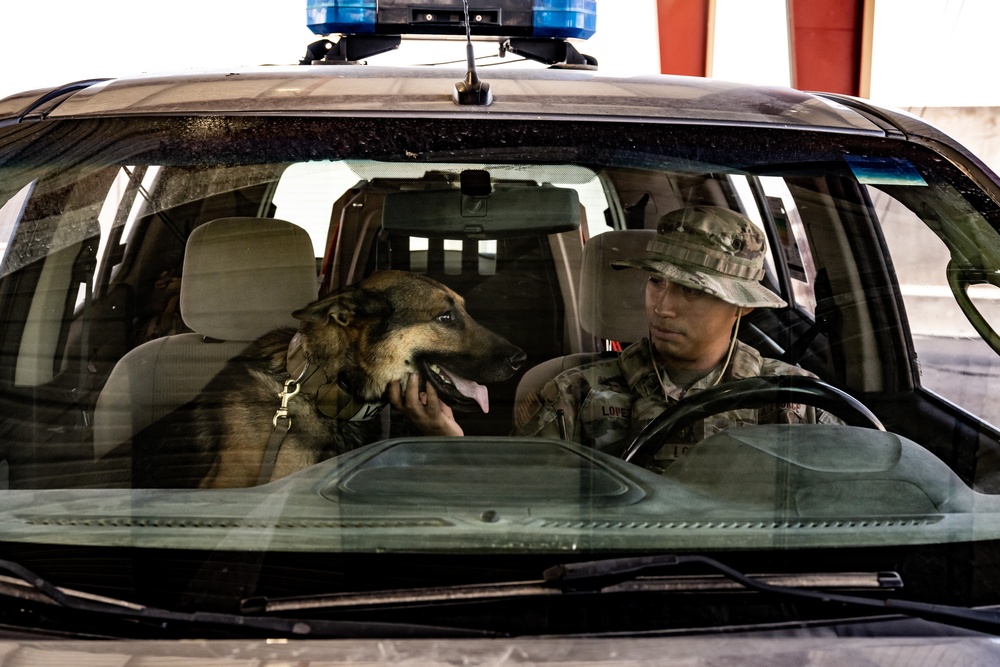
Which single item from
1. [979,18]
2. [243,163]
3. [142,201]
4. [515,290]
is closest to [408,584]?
[515,290]

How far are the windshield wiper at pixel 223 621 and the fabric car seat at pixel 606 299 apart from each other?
2.31ft

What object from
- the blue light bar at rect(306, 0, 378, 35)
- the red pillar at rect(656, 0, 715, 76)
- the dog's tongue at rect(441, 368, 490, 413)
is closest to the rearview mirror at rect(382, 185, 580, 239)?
the dog's tongue at rect(441, 368, 490, 413)

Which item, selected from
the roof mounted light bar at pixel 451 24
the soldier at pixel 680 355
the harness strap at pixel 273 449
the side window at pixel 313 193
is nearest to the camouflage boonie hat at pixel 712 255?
the soldier at pixel 680 355

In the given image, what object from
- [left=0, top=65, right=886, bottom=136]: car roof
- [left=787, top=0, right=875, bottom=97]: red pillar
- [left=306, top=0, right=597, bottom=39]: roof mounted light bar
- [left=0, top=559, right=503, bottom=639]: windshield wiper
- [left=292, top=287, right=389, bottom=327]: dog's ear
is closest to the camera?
[left=0, top=559, right=503, bottom=639]: windshield wiper

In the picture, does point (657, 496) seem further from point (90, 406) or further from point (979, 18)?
point (979, 18)

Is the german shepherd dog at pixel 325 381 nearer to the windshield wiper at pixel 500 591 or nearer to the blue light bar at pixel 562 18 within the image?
the windshield wiper at pixel 500 591

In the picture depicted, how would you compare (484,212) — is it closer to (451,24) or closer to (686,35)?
(451,24)

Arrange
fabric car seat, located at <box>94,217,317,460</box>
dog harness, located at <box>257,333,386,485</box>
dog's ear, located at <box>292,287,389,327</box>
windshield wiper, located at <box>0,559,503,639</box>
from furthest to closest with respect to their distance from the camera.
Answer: dog's ear, located at <box>292,287,389,327</box>, dog harness, located at <box>257,333,386,485</box>, fabric car seat, located at <box>94,217,317,460</box>, windshield wiper, located at <box>0,559,503,639</box>

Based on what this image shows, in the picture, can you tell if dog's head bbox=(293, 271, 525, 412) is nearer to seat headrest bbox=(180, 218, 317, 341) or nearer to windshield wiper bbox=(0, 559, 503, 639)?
seat headrest bbox=(180, 218, 317, 341)

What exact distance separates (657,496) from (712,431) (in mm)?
330

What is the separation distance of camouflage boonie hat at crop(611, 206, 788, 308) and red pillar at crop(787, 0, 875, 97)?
25.5ft

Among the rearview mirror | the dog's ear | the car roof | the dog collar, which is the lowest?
the dog collar

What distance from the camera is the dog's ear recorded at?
2217 millimetres

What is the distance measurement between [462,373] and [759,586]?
84cm
